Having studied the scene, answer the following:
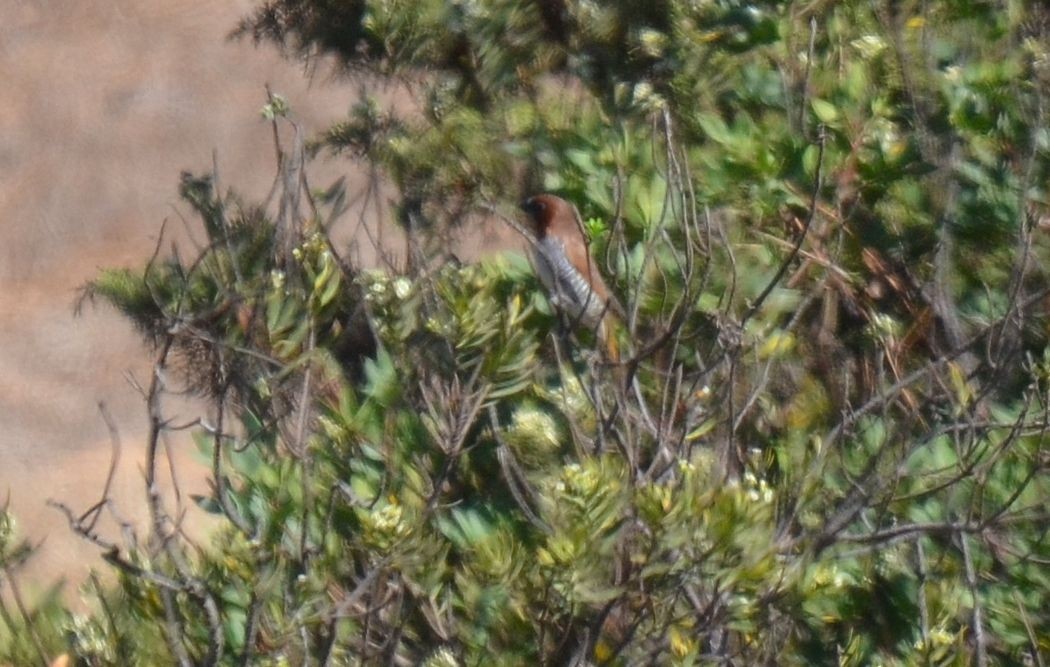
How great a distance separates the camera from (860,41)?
151 inches

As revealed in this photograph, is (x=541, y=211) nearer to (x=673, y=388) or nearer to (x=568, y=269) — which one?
(x=568, y=269)

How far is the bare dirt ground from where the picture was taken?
513 cm

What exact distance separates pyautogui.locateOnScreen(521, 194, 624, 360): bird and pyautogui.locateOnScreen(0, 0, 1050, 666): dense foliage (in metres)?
0.06

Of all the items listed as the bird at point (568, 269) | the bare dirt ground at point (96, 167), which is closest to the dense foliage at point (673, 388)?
the bird at point (568, 269)

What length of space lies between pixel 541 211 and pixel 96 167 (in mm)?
2116

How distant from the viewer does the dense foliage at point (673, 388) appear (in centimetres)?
262

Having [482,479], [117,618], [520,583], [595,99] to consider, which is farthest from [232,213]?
[520,583]

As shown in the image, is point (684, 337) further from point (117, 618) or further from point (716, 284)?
point (117, 618)

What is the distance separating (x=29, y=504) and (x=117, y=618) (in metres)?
2.13

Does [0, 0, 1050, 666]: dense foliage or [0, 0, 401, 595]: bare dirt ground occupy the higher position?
[0, 0, 401, 595]: bare dirt ground

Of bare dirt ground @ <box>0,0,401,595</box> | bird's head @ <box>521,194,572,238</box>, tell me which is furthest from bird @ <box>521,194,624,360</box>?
bare dirt ground @ <box>0,0,401,595</box>

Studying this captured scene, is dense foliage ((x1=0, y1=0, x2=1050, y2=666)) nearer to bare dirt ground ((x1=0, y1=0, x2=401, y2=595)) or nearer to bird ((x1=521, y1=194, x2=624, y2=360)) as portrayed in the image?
bird ((x1=521, y1=194, x2=624, y2=360))

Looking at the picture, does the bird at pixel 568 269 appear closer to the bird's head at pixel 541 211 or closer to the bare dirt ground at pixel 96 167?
the bird's head at pixel 541 211

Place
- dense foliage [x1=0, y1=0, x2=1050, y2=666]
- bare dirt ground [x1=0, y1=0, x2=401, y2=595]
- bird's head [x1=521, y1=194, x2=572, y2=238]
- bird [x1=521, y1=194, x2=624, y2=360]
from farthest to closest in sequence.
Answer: bare dirt ground [x1=0, y1=0, x2=401, y2=595] → bird's head [x1=521, y1=194, x2=572, y2=238] → bird [x1=521, y1=194, x2=624, y2=360] → dense foliage [x1=0, y1=0, x2=1050, y2=666]
